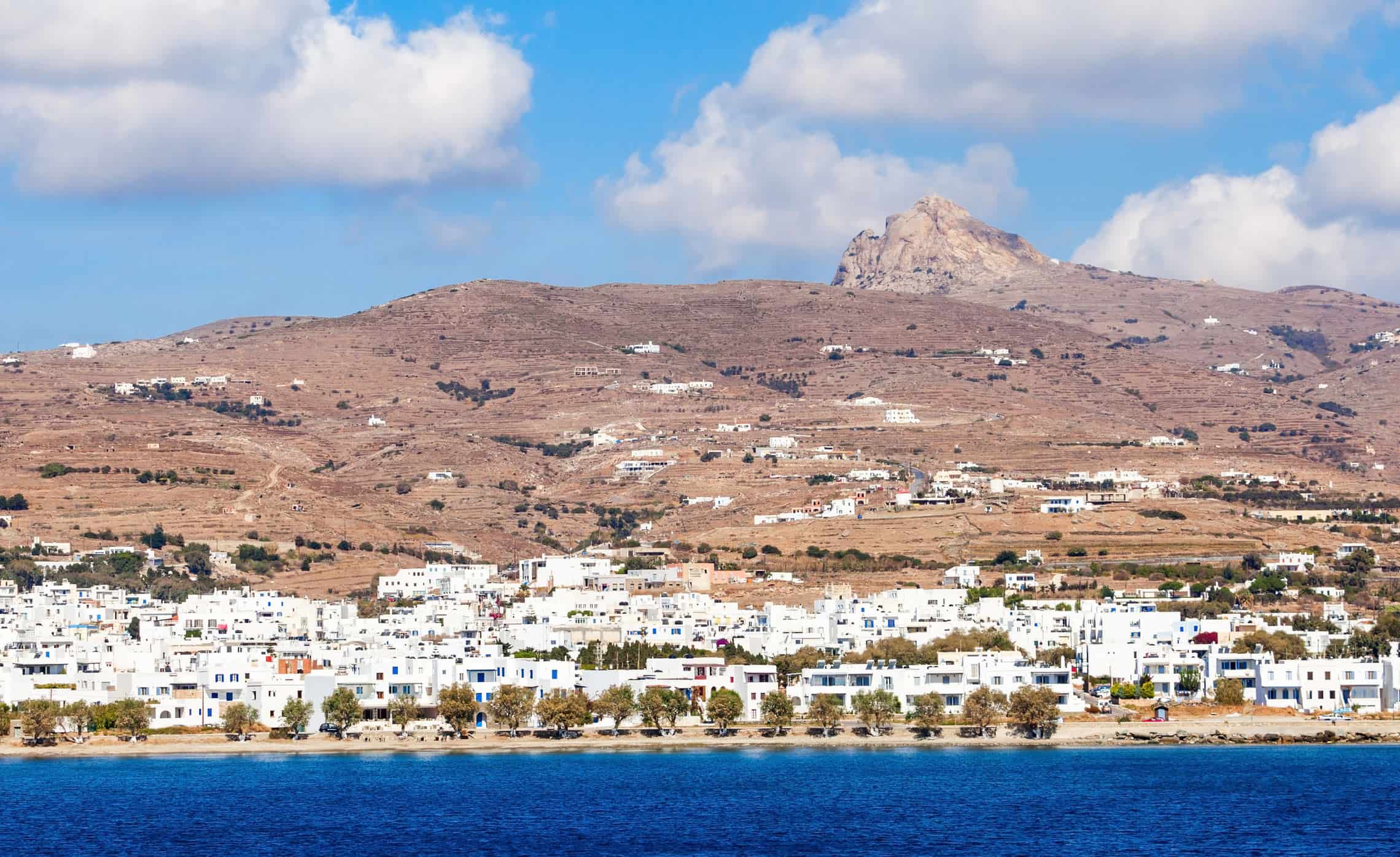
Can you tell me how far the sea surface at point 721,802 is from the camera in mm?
63250

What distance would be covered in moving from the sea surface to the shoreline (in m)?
0.63

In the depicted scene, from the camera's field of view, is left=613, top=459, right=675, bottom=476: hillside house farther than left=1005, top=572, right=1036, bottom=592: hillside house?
Yes

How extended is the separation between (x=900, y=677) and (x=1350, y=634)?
24.9 meters

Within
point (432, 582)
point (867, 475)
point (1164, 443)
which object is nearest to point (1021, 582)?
point (432, 582)

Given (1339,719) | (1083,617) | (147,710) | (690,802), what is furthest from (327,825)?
(1083,617)

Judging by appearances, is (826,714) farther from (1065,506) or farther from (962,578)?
(1065,506)

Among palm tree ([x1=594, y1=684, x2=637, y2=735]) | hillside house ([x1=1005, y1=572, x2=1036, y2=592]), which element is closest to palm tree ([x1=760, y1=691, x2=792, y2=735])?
palm tree ([x1=594, y1=684, x2=637, y2=735])

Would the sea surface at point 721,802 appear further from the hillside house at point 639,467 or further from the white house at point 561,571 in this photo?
the hillside house at point 639,467

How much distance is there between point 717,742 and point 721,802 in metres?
15.3

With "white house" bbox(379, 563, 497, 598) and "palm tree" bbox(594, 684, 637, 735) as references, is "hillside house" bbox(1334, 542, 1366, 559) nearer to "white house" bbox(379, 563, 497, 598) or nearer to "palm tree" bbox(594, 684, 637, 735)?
"white house" bbox(379, 563, 497, 598)

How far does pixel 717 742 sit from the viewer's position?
86.4m

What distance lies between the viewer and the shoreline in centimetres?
8481

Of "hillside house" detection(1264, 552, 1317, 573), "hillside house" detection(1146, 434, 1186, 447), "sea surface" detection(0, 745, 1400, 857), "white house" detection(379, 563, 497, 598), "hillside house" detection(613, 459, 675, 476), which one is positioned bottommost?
"sea surface" detection(0, 745, 1400, 857)

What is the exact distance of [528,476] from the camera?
192 metres
